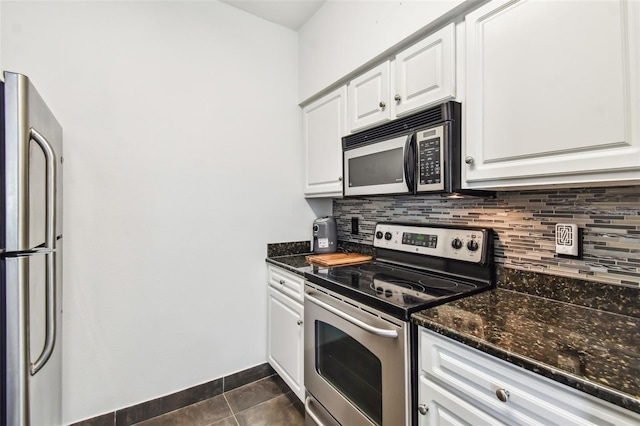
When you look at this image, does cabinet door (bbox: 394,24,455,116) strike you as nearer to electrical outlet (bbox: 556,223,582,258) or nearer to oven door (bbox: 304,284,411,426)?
electrical outlet (bbox: 556,223,582,258)

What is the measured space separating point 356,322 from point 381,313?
5.9 inches

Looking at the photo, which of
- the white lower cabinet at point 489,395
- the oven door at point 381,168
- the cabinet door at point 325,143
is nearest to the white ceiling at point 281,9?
the cabinet door at point 325,143

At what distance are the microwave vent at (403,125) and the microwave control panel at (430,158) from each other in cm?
5

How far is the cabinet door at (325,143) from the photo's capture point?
6.24 feet

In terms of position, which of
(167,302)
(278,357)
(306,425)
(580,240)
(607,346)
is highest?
(580,240)

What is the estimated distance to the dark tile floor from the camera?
1.70m

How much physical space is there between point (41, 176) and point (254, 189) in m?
1.19

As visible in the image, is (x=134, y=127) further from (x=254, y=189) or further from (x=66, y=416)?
(x=66, y=416)

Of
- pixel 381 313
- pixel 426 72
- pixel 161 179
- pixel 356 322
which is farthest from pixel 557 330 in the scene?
pixel 161 179

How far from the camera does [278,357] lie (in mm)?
1968

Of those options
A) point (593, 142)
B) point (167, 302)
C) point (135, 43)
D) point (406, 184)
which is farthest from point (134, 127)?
point (593, 142)

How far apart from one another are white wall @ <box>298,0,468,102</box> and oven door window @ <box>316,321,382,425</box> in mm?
1437

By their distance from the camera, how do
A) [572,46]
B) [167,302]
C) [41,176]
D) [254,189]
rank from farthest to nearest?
[254,189] → [167,302] → [41,176] → [572,46]

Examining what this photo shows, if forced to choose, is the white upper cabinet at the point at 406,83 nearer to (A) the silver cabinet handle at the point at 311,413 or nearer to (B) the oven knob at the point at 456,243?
(B) the oven knob at the point at 456,243
